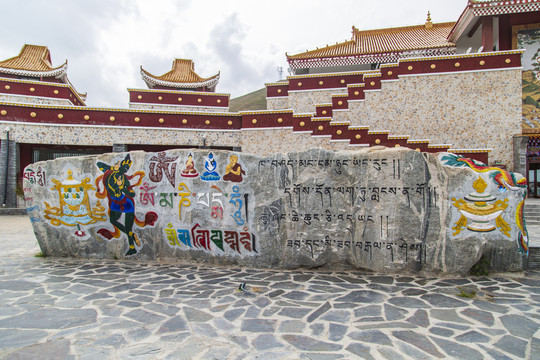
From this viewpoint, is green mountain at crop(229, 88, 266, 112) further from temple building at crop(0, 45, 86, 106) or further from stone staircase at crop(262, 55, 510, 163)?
stone staircase at crop(262, 55, 510, 163)

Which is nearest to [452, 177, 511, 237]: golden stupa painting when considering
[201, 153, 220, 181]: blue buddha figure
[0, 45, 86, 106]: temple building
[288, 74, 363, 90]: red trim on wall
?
[201, 153, 220, 181]: blue buddha figure

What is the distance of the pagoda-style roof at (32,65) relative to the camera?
19.1 metres

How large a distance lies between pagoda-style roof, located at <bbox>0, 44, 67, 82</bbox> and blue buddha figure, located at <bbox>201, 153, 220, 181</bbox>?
65.2 feet

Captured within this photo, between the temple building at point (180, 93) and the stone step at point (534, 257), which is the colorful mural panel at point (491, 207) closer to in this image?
the stone step at point (534, 257)

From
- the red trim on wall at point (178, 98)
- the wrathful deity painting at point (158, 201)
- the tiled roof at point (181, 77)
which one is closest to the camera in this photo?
the wrathful deity painting at point (158, 201)

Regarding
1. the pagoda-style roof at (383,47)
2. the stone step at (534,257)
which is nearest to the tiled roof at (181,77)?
the pagoda-style roof at (383,47)

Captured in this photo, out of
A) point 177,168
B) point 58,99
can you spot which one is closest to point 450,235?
point 177,168

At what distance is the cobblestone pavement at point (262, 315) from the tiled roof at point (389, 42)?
1492 cm

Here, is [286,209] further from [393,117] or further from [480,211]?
[393,117]

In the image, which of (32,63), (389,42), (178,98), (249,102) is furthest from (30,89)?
(249,102)

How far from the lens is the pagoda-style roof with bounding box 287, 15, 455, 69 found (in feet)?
52.6

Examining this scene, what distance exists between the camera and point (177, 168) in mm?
5352

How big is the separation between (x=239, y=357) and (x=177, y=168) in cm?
A: 359

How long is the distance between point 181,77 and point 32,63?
30.0 ft
